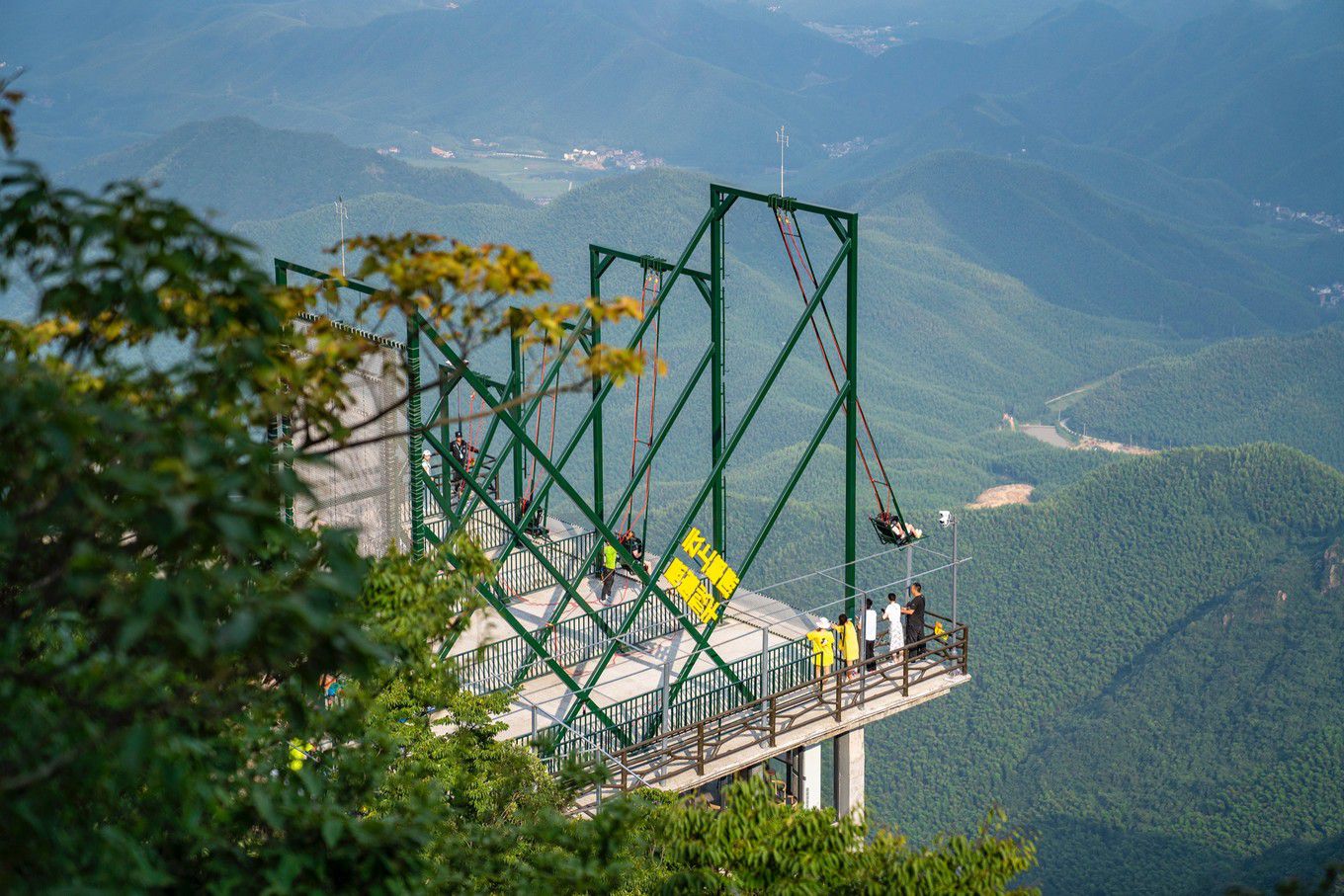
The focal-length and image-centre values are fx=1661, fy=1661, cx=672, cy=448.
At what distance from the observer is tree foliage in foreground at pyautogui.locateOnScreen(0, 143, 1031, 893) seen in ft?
21.2

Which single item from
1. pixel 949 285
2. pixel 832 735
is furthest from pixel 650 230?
pixel 832 735

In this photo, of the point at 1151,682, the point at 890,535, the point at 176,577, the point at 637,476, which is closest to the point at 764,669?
the point at 890,535

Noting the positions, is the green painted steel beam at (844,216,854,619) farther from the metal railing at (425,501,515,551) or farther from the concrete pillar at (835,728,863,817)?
the metal railing at (425,501,515,551)

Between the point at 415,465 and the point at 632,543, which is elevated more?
Answer: the point at 415,465

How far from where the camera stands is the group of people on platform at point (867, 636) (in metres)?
20.9

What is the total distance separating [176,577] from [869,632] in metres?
15.6

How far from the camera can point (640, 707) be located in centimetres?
2038

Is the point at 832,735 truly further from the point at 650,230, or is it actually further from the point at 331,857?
the point at 650,230

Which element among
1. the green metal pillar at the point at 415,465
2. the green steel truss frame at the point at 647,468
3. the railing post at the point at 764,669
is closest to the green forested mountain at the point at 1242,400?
the green steel truss frame at the point at 647,468

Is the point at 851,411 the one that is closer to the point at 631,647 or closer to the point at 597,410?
the point at 597,410

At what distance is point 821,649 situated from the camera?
2080cm

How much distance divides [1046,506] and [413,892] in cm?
9723

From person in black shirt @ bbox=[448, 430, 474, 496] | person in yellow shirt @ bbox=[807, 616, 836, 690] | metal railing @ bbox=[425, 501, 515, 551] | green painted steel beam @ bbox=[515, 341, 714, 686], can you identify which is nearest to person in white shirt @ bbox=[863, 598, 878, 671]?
person in yellow shirt @ bbox=[807, 616, 836, 690]

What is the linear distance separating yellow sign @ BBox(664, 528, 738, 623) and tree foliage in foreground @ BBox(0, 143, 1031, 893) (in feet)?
34.1
